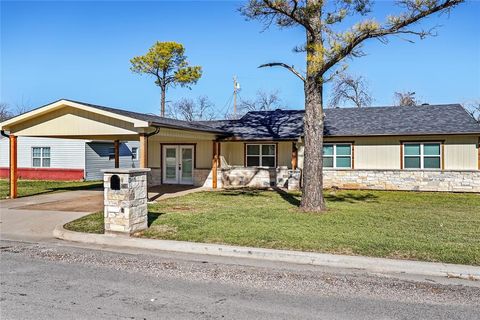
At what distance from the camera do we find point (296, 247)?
7.11 m

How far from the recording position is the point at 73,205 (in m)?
13.1

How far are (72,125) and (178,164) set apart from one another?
7289 millimetres

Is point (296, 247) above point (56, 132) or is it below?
below

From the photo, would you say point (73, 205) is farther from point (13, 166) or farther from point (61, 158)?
point (61, 158)

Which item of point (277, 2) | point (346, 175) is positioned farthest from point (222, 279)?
point (346, 175)

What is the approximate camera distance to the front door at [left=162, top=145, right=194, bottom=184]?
21031mm

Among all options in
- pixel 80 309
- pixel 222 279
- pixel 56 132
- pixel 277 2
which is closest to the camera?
pixel 80 309

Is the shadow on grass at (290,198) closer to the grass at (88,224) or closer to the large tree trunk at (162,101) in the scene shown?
the grass at (88,224)

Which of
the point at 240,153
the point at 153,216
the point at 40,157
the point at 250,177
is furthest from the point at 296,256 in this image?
the point at 40,157

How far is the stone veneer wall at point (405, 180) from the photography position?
58.4ft

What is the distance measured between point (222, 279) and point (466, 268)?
3.58 metres

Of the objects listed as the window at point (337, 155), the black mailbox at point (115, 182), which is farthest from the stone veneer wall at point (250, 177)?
the black mailbox at point (115, 182)

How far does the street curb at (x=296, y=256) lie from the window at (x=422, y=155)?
1388cm

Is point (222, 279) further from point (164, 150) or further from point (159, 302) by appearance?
point (164, 150)
